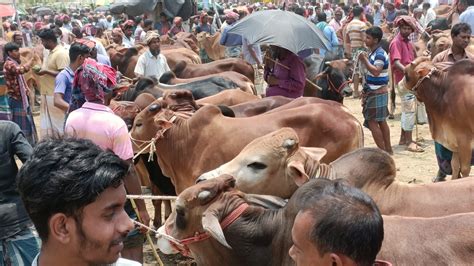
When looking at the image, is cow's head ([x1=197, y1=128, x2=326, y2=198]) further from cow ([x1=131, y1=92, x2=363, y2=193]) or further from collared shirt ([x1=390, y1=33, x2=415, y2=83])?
collared shirt ([x1=390, y1=33, x2=415, y2=83])

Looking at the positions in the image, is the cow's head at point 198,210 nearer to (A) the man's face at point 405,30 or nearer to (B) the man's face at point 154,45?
(A) the man's face at point 405,30

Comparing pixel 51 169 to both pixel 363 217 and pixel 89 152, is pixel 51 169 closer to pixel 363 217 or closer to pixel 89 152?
pixel 89 152

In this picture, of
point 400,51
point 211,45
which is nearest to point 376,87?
point 400,51

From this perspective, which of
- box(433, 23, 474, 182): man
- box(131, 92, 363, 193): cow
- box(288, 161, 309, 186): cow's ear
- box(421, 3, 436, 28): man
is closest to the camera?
box(288, 161, 309, 186): cow's ear

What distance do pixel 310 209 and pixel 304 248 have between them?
14 centimetres

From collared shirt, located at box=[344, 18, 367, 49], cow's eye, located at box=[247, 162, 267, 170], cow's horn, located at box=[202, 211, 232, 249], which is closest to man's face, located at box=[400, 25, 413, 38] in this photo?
collared shirt, located at box=[344, 18, 367, 49]

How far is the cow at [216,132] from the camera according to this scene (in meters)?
6.05

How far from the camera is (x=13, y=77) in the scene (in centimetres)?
861

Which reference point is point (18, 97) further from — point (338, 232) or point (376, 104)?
point (338, 232)

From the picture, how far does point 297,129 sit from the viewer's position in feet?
19.9

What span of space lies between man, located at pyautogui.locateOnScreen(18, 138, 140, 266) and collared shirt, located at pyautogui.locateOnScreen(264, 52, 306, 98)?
6364 millimetres

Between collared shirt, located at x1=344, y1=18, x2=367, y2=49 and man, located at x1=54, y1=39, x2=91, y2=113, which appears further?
collared shirt, located at x1=344, y1=18, x2=367, y2=49

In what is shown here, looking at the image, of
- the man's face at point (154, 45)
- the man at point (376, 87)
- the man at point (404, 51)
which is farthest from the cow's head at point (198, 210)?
the man's face at point (154, 45)

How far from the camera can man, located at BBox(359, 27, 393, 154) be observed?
914cm
